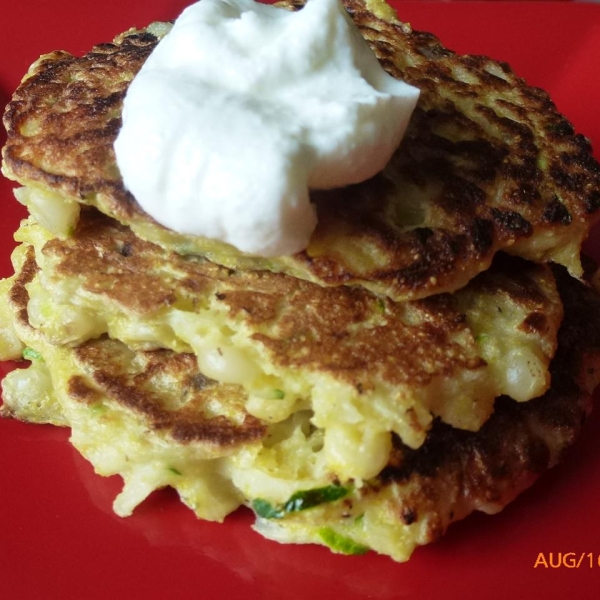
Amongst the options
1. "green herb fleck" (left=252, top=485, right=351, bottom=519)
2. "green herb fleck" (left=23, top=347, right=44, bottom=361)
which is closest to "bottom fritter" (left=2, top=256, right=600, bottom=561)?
"green herb fleck" (left=252, top=485, right=351, bottom=519)

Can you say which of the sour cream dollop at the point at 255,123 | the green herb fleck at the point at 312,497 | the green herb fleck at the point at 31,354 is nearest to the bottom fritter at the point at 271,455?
the green herb fleck at the point at 312,497

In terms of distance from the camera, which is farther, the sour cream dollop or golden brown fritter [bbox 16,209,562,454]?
golden brown fritter [bbox 16,209,562,454]

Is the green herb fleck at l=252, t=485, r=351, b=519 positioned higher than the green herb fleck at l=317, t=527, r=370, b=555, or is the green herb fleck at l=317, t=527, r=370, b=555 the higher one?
the green herb fleck at l=252, t=485, r=351, b=519

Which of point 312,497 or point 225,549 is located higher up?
point 312,497

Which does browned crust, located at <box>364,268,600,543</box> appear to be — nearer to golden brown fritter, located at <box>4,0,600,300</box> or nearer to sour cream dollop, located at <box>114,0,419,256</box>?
golden brown fritter, located at <box>4,0,600,300</box>
